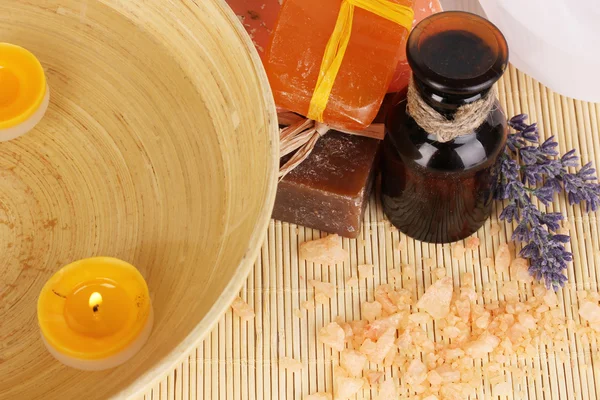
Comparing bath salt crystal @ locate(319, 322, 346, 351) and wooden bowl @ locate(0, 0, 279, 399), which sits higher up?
wooden bowl @ locate(0, 0, 279, 399)

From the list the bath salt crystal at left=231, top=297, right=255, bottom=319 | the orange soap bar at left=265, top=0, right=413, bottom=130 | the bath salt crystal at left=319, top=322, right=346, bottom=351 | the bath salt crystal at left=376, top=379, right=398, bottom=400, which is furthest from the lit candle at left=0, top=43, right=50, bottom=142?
the bath salt crystal at left=376, top=379, right=398, bottom=400

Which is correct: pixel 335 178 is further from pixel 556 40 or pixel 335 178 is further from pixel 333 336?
pixel 556 40

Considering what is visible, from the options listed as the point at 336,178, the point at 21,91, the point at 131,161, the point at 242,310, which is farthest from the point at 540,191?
the point at 21,91

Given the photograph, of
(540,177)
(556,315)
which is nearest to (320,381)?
(556,315)

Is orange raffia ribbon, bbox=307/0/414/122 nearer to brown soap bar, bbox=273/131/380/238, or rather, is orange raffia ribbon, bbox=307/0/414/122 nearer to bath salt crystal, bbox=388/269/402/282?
brown soap bar, bbox=273/131/380/238

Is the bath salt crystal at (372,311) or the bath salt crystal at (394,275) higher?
the bath salt crystal at (394,275)

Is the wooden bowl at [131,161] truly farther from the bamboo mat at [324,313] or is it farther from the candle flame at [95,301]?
the bamboo mat at [324,313]

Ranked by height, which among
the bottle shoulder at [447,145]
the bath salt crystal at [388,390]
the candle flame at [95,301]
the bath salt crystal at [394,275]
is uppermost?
the bottle shoulder at [447,145]

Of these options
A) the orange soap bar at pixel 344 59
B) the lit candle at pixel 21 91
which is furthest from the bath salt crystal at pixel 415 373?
the lit candle at pixel 21 91
